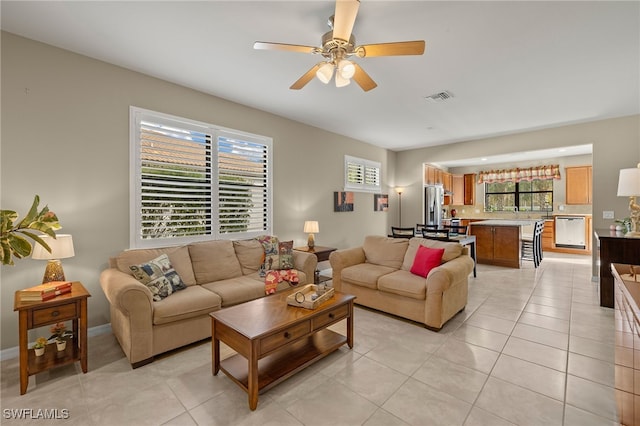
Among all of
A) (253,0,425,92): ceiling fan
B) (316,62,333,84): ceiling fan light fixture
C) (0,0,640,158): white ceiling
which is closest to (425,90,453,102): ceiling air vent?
(0,0,640,158): white ceiling

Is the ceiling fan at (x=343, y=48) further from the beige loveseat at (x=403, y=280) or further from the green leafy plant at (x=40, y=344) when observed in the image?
the green leafy plant at (x=40, y=344)

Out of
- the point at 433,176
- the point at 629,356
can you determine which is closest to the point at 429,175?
the point at 433,176

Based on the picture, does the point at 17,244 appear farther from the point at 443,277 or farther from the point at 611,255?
the point at 611,255

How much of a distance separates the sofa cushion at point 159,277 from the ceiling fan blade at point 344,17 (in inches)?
104

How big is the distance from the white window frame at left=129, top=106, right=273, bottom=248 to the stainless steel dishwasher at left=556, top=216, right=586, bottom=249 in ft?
26.2

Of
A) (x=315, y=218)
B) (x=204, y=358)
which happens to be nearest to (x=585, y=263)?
(x=315, y=218)

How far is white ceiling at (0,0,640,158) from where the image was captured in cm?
225

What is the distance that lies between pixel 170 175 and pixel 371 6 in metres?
2.81

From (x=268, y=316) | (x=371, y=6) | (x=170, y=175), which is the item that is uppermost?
(x=371, y=6)

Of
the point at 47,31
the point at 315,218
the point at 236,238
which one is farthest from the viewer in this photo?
the point at 315,218

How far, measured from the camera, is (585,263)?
6.38 m

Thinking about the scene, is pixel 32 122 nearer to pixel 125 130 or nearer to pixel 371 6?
pixel 125 130

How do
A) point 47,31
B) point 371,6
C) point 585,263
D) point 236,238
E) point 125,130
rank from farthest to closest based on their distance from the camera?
point 585,263
point 236,238
point 125,130
point 47,31
point 371,6

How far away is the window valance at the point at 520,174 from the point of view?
7.85m
